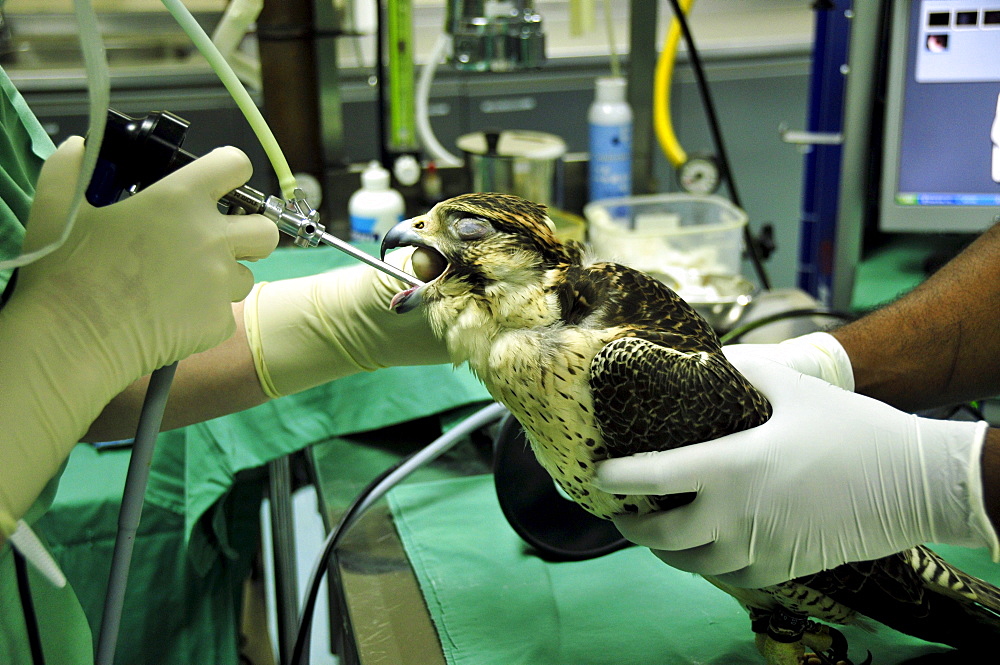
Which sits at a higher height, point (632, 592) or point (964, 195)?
point (964, 195)

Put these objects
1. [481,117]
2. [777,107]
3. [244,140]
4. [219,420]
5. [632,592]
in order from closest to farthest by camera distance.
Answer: [632,592] < [219,420] < [244,140] < [481,117] < [777,107]

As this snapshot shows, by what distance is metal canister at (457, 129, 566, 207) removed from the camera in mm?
1737

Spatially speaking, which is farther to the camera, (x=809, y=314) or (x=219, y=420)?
(x=809, y=314)

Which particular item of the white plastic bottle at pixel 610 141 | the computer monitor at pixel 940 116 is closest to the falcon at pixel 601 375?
the computer monitor at pixel 940 116

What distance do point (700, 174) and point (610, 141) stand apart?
0.23 meters

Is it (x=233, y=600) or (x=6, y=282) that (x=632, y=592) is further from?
(x=233, y=600)

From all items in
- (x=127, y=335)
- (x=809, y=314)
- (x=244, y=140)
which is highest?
(x=244, y=140)

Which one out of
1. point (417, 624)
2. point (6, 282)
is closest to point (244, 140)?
point (6, 282)

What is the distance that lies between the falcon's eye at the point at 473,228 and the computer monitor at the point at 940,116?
1.03m

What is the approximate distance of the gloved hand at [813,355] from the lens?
988 mm

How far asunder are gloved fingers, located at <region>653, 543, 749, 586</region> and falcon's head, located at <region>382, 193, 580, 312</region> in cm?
31

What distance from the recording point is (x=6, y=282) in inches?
34.7

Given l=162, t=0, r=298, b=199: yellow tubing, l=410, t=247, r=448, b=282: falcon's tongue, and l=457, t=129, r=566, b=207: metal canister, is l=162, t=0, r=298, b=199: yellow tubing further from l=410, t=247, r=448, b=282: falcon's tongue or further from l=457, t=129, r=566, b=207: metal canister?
l=457, t=129, r=566, b=207: metal canister

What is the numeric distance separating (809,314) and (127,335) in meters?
1.10
